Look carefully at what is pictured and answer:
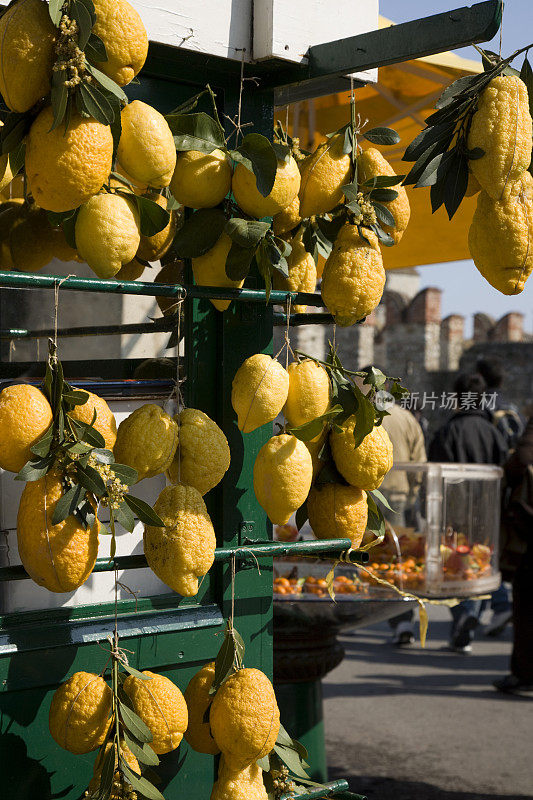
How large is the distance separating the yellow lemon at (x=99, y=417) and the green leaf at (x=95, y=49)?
1.50 ft

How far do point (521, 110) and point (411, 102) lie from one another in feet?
5.86

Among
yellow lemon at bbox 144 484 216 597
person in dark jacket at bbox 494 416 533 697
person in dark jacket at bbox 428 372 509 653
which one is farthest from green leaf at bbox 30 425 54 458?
person in dark jacket at bbox 428 372 509 653

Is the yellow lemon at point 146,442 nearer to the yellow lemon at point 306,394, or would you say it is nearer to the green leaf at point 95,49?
the yellow lemon at point 306,394

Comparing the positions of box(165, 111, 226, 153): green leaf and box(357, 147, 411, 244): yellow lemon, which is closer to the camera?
box(165, 111, 226, 153): green leaf

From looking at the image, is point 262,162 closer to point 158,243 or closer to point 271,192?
point 271,192

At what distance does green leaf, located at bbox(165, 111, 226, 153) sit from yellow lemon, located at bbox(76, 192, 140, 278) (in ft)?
0.59

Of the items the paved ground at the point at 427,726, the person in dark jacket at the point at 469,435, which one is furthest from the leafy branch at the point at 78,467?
the person in dark jacket at the point at 469,435

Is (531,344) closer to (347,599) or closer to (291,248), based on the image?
(347,599)

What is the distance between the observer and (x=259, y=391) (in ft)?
5.22

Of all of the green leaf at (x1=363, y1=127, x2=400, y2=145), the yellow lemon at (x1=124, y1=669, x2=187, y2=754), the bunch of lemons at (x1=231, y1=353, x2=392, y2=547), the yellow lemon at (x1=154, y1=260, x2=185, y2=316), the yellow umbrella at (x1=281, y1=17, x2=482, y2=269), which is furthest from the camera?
the yellow umbrella at (x1=281, y1=17, x2=482, y2=269)

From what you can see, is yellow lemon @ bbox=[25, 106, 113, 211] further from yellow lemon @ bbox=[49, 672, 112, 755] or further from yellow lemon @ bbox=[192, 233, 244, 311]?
yellow lemon @ bbox=[49, 672, 112, 755]

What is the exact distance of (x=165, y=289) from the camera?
4.91ft

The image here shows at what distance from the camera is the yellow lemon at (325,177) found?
167 cm

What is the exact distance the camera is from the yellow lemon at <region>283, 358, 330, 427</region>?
1.67m
